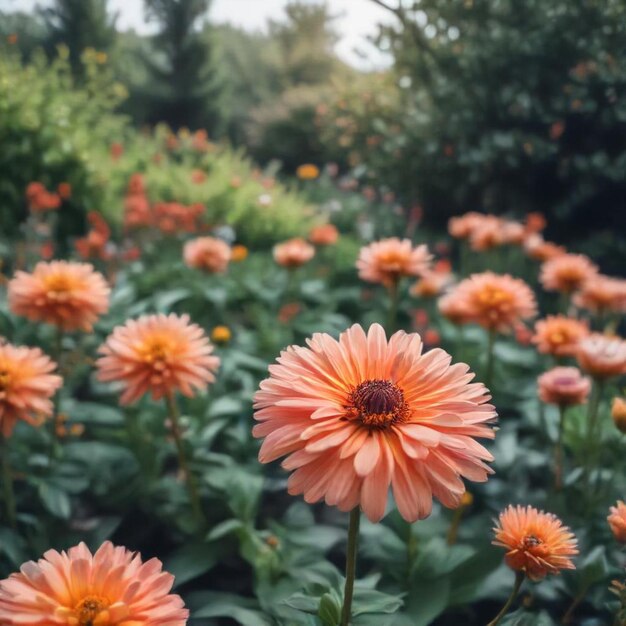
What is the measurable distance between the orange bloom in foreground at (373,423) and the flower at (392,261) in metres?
0.84

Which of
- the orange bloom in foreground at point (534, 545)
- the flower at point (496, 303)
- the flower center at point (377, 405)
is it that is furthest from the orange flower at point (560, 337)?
the flower center at point (377, 405)

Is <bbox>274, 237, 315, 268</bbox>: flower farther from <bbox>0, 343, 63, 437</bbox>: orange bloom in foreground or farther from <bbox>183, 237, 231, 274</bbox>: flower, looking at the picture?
<bbox>0, 343, 63, 437</bbox>: orange bloom in foreground

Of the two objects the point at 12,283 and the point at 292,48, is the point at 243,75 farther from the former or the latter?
the point at 12,283

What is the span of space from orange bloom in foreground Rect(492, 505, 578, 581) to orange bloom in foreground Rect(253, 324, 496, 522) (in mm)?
133

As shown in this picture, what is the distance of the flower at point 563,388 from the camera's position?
4.39 ft

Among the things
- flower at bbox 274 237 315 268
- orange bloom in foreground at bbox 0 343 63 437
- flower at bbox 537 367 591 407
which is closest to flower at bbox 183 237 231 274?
flower at bbox 274 237 315 268

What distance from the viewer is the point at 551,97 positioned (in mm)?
3645

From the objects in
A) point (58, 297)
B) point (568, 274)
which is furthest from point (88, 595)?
point (568, 274)

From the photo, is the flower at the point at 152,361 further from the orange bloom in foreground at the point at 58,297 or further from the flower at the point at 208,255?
the flower at the point at 208,255

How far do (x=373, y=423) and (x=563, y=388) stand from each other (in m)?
0.71

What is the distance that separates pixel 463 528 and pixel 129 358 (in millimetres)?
957

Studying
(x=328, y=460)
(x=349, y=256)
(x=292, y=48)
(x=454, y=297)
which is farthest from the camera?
(x=292, y=48)

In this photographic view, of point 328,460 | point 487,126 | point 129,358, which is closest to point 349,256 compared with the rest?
point 487,126

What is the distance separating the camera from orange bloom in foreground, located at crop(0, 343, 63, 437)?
3.85ft
